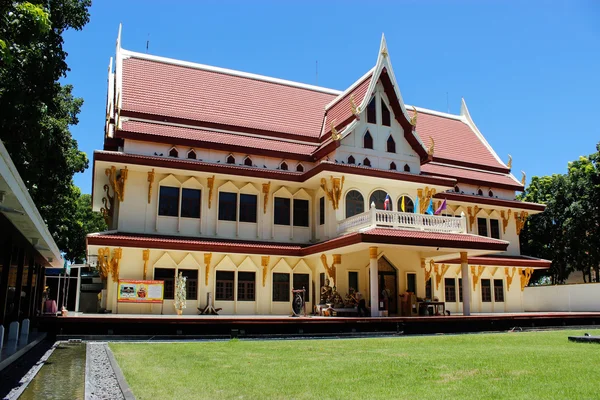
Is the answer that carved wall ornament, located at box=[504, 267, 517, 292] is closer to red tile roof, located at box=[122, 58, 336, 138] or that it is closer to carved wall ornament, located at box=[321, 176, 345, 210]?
carved wall ornament, located at box=[321, 176, 345, 210]

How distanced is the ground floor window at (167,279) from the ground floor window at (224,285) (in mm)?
1779

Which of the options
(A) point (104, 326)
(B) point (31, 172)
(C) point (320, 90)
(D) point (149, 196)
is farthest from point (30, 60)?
(C) point (320, 90)

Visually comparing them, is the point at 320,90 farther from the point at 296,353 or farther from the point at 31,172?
the point at 296,353

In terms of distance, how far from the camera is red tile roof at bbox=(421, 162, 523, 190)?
28.4 metres

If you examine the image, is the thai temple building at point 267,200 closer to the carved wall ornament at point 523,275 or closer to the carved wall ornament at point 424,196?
the carved wall ornament at point 424,196

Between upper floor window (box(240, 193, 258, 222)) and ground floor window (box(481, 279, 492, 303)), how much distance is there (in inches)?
502

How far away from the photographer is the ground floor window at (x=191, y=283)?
853 inches

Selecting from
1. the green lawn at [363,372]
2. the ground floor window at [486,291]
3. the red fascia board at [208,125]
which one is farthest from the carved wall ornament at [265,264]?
the ground floor window at [486,291]

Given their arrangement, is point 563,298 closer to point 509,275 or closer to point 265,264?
point 509,275

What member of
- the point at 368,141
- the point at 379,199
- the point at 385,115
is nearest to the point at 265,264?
the point at 379,199

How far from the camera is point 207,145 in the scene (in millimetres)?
22953

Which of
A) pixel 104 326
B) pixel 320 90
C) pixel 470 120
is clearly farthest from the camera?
pixel 470 120

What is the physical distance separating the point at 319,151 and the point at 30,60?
39.2 feet

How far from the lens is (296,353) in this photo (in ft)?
38.4
